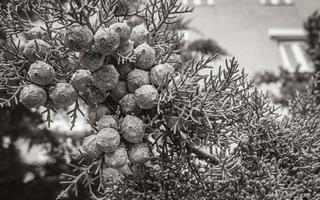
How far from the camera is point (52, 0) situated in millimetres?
1041

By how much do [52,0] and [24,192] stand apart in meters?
1.64

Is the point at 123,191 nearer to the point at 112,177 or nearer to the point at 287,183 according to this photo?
the point at 112,177

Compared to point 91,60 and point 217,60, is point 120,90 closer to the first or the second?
point 91,60

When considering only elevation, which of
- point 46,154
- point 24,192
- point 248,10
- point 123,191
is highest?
point 248,10

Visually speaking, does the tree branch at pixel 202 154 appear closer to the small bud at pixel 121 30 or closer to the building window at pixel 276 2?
the small bud at pixel 121 30

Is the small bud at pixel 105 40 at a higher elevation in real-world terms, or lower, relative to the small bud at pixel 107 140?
higher

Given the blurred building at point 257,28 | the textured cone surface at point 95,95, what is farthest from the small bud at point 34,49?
the blurred building at point 257,28

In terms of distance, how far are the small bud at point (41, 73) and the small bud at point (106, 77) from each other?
5.1 inches

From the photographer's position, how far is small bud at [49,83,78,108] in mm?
1062

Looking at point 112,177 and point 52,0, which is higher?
point 52,0

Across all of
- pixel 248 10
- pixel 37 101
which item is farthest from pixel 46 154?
pixel 248 10

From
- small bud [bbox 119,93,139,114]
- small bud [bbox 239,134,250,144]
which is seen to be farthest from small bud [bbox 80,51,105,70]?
small bud [bbox 239,134,250,144]

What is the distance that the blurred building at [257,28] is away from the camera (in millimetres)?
7727

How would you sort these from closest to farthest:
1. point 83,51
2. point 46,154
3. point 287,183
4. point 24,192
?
point 83,51, point 287,183, point 24,192, point 46,154
